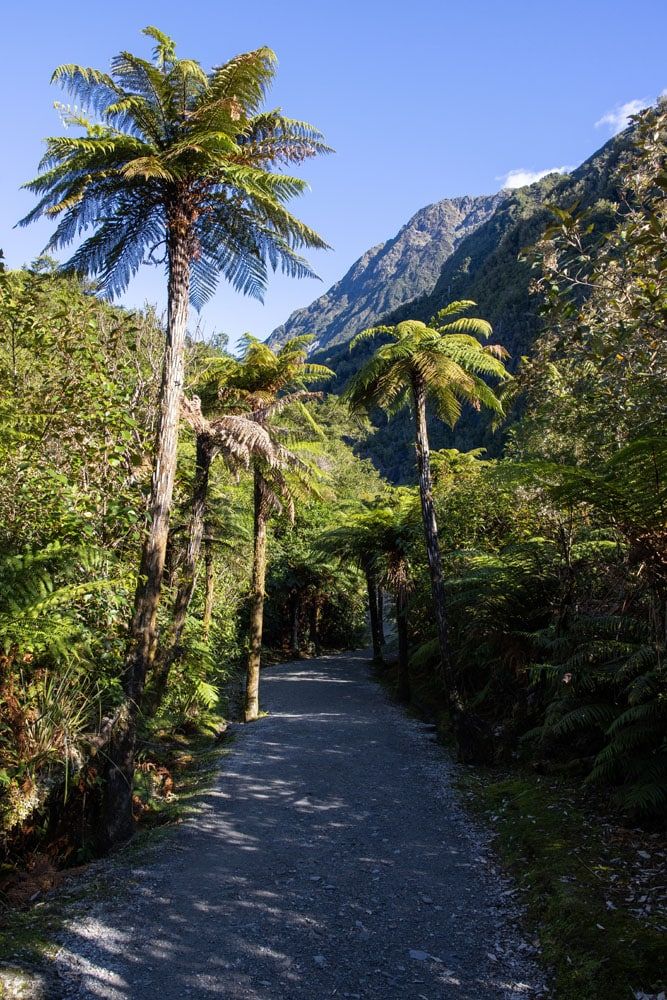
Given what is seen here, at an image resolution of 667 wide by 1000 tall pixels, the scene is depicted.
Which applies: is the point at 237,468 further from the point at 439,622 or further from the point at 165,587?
the point at 439,622

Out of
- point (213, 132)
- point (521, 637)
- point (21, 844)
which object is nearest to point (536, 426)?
point (521, 637)

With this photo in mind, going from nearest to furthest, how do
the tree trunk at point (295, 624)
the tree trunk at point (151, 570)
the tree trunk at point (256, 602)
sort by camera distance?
1. the tree trunk at point (151, 570)
2. the tree trunk at point (256, 602)
3. the tree trunk at point (295, 624)

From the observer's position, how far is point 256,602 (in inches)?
451

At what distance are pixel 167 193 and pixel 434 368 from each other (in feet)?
13.9

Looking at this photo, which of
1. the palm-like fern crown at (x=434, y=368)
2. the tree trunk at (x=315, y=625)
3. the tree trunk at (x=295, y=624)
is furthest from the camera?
the tree trunk at (x=315, y=625)

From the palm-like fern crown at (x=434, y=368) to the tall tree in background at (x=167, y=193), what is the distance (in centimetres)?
252

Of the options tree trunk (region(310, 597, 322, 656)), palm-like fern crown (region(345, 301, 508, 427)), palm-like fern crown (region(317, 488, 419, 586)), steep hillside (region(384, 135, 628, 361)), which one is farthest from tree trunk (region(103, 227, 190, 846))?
steep hillside (region(384, 135, 628, 361))

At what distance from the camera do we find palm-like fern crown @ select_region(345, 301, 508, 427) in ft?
27.6

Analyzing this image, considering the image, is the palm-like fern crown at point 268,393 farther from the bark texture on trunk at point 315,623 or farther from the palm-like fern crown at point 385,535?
the bark texture on trunk at point 315,623

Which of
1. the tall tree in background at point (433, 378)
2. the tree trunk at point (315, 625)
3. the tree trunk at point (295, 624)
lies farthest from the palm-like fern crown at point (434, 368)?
the tree trunk at point (315, 625)

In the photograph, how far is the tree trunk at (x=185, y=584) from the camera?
7309 millimetres

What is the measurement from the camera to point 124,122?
5.81 metres

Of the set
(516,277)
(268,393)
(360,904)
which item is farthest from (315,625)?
(516,277)

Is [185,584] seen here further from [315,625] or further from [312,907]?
[315,625]
